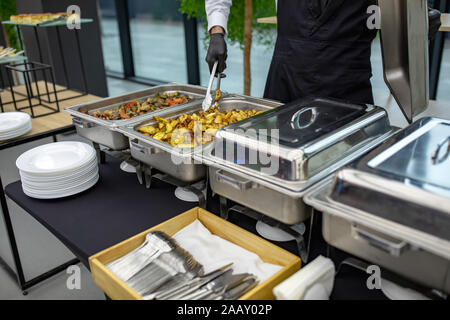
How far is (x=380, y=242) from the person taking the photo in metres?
0.69

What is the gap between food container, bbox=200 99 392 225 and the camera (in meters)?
0.86

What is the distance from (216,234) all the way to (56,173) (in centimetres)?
54

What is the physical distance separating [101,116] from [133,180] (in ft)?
0.93

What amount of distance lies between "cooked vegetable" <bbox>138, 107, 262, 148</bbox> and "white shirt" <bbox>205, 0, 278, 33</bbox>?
18.0 inches

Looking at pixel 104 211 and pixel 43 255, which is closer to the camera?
pixel 104 211

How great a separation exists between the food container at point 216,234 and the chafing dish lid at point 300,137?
6.3 inches

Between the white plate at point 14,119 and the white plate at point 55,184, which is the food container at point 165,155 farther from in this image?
the white plate at point 14,119

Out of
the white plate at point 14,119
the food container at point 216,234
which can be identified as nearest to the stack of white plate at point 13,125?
the white plate at point 14,119

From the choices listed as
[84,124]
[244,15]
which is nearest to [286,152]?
[84,124]

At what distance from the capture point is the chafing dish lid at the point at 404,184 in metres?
0.67

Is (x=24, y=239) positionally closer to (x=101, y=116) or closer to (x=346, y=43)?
(x=101, y=116)

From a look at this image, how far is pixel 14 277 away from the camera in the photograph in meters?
1.86

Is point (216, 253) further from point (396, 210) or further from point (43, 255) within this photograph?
point (43, 255)
